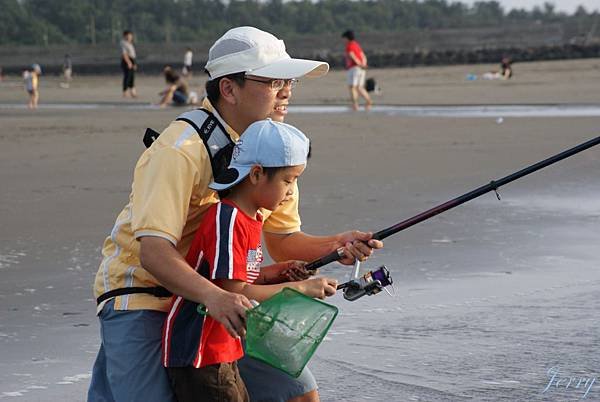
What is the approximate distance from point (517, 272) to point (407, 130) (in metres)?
10.5

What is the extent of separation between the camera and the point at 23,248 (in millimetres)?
8352

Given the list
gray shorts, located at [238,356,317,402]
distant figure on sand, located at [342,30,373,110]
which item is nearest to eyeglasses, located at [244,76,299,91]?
gray shorts, located at [238,356,317,402]

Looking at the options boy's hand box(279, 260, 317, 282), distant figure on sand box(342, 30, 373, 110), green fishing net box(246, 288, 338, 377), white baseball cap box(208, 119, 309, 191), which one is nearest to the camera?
green fishing net box(246, 288, 338, 377)

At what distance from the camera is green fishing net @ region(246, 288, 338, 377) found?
11.0 feet

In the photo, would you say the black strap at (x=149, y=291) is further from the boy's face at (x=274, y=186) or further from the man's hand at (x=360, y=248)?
the man's hand at (x=360, y=248)

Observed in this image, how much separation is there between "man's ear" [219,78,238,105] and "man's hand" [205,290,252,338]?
0.68 m

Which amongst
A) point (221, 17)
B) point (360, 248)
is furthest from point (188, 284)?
point (221, 17)

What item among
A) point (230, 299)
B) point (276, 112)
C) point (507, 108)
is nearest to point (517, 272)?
point (276, 112)

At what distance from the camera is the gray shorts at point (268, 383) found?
3.90m

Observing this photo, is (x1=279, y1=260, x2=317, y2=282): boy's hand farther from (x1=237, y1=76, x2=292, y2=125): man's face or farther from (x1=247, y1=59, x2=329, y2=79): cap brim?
(x1=247, y1=59, x2=329, y2=79): cap brim

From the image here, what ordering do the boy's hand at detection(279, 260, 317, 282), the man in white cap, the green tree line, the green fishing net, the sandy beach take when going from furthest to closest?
the green tree line
the sandy beach
the boy's hand at detection(279, 260, 317, 282)
the man in white cap
the green fishing net

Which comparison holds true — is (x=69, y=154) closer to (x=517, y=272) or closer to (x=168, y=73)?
(x=517, y=272)

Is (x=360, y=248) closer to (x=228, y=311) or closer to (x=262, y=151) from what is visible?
(x=262, y=151)

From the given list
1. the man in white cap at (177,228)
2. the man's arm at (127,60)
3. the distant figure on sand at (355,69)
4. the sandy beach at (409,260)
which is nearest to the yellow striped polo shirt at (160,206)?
the man in white cap at (177,228)
